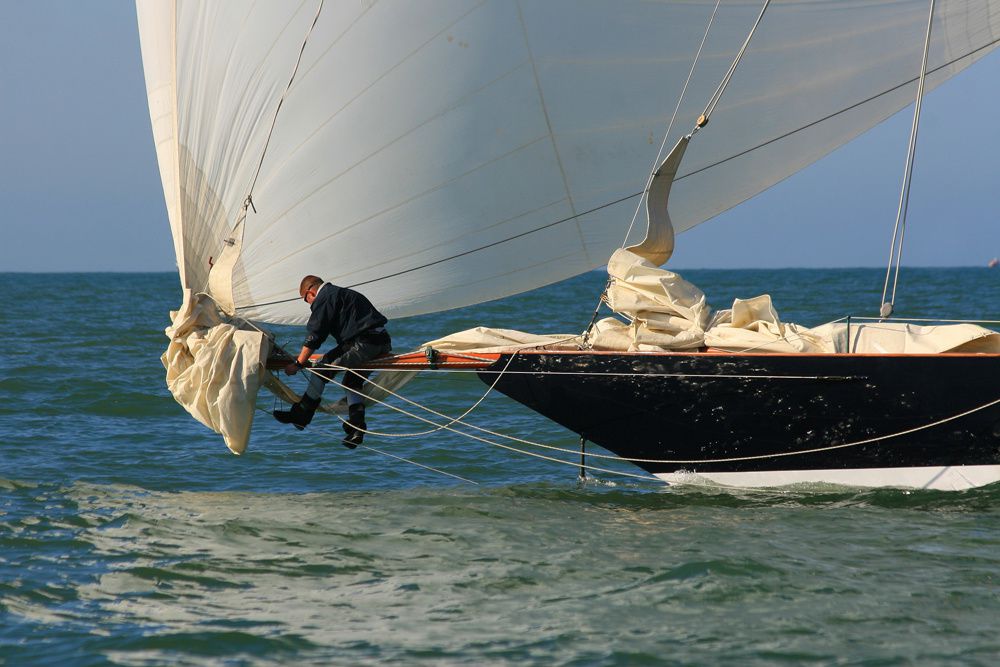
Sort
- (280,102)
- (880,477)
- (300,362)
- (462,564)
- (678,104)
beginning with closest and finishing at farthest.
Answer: (462,564), (880,477), (300,362), (280,102), (678,104)

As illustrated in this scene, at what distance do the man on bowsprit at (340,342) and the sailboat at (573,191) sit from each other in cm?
19

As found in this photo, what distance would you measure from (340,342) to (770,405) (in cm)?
261

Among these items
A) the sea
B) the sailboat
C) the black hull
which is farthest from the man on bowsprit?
the black hull

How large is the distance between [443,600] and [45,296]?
4086cm

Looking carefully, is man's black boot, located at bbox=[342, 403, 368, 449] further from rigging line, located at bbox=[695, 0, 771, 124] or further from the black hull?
rigging line, located at bbox=[695, 0, 771, 124]

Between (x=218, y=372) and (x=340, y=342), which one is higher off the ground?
(x=340, y=342)

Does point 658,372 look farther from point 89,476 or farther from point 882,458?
point 89,476

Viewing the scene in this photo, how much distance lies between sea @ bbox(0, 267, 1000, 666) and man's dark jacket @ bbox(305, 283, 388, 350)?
59 centimetres

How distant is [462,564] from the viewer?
5.93m

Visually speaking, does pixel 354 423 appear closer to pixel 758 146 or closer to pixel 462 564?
pixel 462 564

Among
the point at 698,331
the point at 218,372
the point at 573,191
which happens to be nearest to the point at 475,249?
the point at 573,191

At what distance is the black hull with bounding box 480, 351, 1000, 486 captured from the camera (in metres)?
6.41

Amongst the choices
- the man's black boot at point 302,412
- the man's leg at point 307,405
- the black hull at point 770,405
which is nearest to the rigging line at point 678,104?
the black hull at point 770,405

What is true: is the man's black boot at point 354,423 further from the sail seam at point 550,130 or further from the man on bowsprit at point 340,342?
the sail seam at point 550,130
